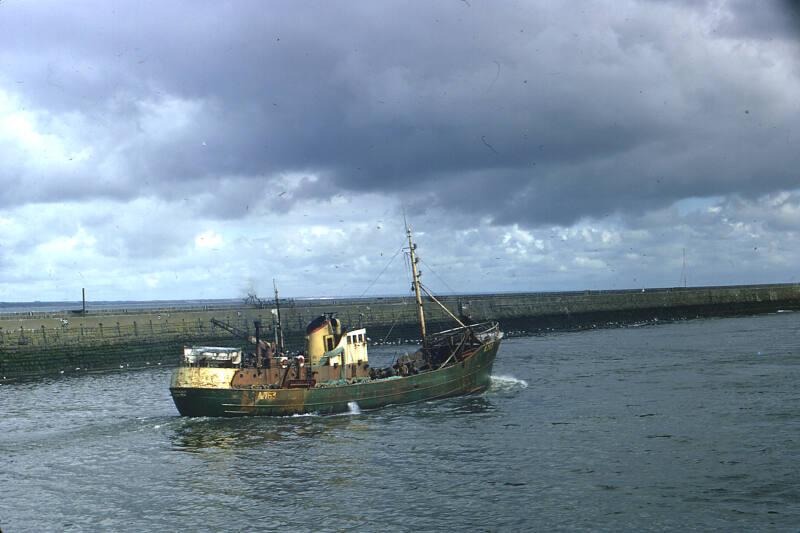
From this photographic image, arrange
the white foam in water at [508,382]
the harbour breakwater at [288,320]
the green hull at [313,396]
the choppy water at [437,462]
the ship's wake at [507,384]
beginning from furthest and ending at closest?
1. the harbour breakwater at [288,320]
2. the white foam in water at [508,382]
3. the ship's wake at [507,384]
4. the green hull at [313,396]
5. the choppy water at [437,462]

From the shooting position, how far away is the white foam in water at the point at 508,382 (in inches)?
2093

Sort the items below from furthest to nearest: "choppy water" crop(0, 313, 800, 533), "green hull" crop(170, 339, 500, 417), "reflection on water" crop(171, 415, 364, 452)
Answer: "green hull" crop(170, 339, 500, 417) → "reflection on water" crop(171, 415, 364, 452) → "choppy water" crop(0, 313, 800, 533)

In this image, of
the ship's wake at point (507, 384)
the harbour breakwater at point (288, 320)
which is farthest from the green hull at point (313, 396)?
the harbour breakwater at point (288, 320)

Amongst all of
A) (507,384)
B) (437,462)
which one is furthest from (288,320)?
(437,462)

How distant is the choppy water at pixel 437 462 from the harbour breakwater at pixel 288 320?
1925cm

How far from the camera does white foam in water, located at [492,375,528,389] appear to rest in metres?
53.2

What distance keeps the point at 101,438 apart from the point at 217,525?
16.9m

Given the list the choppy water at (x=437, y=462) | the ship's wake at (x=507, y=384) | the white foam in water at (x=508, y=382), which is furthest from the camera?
the white foam in water at (x=508, y=382)

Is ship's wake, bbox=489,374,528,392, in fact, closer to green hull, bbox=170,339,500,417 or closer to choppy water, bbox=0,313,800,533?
choppy water, bbox=0,313,800,533

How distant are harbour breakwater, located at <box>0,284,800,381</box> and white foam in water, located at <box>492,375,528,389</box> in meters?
7.02

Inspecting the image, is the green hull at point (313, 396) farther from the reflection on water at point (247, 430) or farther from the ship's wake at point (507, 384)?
the ship's wake at point (507, 384)

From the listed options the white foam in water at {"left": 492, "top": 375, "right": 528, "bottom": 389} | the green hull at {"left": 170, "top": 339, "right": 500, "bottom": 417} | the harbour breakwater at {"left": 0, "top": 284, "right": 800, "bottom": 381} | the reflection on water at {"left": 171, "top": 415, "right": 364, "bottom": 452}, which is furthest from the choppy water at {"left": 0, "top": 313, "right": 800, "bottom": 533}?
the harbour breakwater at {"left": 0, "top": 284, "right": 800, "bottom": 381}

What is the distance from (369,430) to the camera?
126ft

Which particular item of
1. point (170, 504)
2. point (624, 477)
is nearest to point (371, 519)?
point (170, 504)
